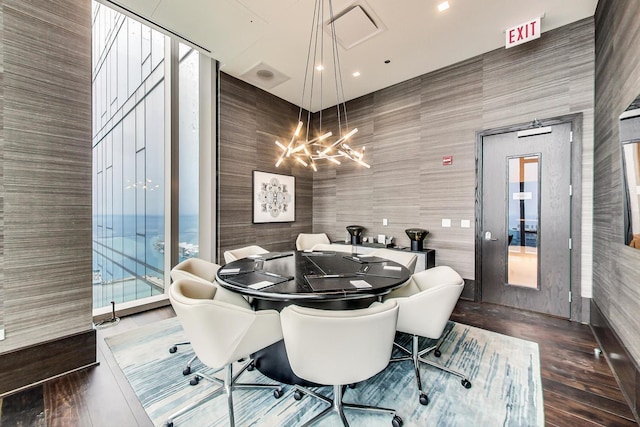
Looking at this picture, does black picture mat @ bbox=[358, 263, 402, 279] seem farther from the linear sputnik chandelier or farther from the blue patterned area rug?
the linear sputnik chandelier

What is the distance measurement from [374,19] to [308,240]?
372cm

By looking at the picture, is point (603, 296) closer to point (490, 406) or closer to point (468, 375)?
point (468, 375)

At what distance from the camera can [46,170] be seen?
2.05 meters

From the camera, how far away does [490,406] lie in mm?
1756

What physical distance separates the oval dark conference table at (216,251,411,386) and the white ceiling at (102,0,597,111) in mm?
2806

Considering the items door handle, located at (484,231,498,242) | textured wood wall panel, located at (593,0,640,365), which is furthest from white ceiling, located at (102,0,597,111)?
door handle, located at (484,231,498,242)

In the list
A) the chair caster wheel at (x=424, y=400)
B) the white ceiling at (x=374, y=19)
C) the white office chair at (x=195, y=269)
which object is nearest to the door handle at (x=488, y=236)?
the white ceiling at (x=374, y=19)

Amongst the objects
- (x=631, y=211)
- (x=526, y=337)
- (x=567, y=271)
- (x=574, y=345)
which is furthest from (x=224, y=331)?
(x=567, y=271)

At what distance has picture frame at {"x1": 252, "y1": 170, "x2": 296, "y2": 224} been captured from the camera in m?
4.62

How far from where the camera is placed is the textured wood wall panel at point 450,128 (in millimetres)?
3072

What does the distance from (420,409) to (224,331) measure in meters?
1.43

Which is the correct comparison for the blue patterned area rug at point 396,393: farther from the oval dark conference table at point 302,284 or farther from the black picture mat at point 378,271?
the black picture mat at point 378,271

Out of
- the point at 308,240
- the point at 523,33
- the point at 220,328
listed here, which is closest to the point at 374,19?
the point at 523,33

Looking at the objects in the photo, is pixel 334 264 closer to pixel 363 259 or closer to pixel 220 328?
pixel 363 259
